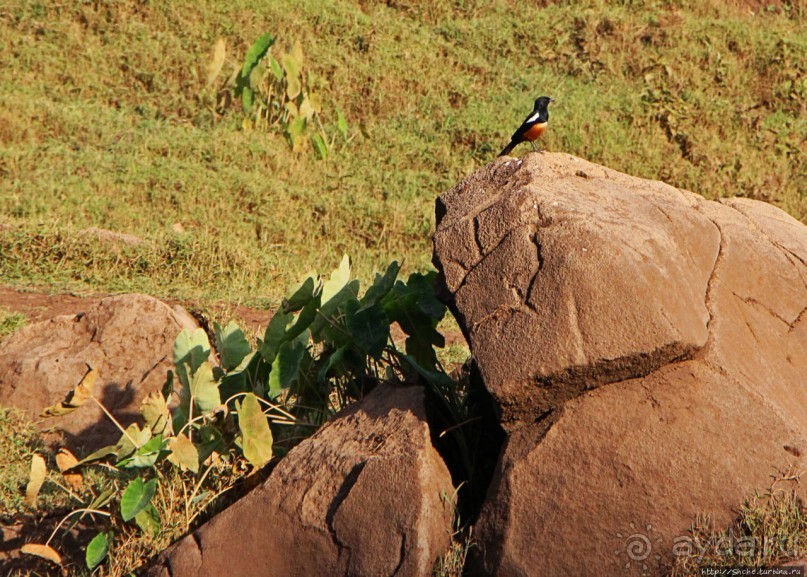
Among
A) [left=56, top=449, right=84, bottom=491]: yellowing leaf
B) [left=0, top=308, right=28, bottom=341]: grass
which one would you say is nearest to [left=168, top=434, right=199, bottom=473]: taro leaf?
[left=56, top=449, right=84, bottom=491]: yellowing leaf

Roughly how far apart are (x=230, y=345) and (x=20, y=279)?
3.16 meters

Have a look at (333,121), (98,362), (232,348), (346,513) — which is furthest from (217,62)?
(346,513)

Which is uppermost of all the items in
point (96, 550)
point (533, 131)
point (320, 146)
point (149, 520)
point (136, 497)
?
point (533, 131)

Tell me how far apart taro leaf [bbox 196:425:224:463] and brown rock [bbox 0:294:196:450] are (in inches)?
45.9

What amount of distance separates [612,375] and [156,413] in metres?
1.75

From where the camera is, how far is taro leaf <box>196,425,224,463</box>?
13.3 feet

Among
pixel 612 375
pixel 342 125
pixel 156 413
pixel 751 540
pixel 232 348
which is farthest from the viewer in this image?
pixel 342 125

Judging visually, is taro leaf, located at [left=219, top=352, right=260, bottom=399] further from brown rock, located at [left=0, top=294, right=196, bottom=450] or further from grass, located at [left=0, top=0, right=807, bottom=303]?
grass, located at [left=0, top=0, right=807, bottom=303]

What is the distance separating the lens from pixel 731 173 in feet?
29.7

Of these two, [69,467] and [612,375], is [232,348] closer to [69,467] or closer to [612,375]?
[69,467]

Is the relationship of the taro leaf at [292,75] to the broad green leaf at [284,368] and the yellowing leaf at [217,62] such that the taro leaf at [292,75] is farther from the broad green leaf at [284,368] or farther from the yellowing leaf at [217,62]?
the broad green leaf at [284,368]

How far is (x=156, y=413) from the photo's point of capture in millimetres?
4129

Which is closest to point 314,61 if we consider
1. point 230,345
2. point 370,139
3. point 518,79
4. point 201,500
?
point 370,139

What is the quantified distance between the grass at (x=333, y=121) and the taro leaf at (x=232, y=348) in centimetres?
236
